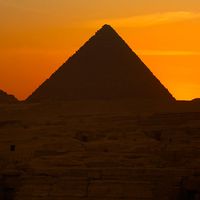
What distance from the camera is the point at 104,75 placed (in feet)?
128

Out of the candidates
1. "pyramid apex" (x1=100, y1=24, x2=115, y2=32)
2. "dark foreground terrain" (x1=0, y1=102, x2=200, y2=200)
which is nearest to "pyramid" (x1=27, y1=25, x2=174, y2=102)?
"pyramid apex" (x1=100, y1=24, x2=115, y2=32)

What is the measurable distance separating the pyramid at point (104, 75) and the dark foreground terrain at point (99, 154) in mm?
5554

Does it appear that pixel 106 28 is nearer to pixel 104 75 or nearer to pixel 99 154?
pixel 104 75

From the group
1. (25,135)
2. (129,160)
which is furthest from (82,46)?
(129,160)

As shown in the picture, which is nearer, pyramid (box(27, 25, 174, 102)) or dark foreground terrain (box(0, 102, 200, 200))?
dark foreground terrain (box(0, 102, 200, 200))

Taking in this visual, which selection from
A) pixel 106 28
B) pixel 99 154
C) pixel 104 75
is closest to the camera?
pixel 99 154

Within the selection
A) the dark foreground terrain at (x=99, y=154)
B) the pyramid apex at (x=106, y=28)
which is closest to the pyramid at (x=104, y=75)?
the pyramid apex at (x=106, y=28)

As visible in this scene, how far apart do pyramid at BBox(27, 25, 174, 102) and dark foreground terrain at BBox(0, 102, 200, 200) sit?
18.2ft

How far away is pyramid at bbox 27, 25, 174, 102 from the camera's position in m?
38.9

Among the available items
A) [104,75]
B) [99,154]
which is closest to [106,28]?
[104,75]

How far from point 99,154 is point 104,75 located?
15.2 m

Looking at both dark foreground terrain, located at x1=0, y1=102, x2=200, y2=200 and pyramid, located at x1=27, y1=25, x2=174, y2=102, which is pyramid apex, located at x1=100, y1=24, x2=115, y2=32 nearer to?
pyramid, located at x1=27, y1=25, x2=174, y2=102

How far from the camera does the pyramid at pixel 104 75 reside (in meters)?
38.9

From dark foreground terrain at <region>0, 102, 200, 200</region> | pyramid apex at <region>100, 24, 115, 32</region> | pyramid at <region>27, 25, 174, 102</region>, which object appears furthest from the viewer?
pyramid apex at <region>100, 24, 115, 32</region>
